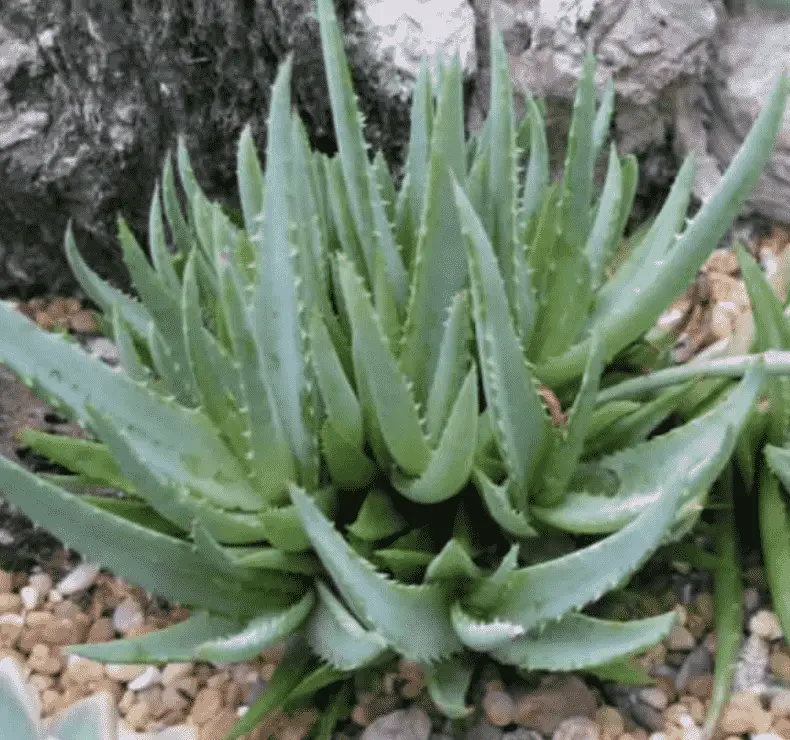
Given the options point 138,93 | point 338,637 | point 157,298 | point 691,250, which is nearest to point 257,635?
point 338,637

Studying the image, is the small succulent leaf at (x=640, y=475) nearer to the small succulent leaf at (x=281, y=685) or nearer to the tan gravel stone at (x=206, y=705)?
the small succulent leaf at (x=281, y=685)

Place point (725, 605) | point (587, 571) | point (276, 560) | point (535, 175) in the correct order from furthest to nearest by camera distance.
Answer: point (535, 175), point (725, 605), point (276, 560), point (587, 571)

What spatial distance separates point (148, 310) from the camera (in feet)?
4.89

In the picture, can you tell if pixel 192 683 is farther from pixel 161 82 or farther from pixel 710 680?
pixel 161 82

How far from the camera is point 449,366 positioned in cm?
124

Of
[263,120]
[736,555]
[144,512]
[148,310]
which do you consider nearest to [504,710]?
[736,555]

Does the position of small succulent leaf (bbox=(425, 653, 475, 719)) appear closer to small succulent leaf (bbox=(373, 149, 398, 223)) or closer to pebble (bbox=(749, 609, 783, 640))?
pebble (bbox=(749, 609, 783, 640))

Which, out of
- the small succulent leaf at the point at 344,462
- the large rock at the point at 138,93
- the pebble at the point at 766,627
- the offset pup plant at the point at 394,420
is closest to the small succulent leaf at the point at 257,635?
the offset pup plant at the point at 394,420

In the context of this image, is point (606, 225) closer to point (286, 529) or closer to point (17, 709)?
point (286, 529)

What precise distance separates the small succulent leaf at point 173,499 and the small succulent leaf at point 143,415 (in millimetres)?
20

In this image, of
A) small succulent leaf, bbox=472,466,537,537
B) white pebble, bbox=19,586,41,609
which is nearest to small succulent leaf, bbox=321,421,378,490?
small succulent leaf, bbox=472,466,537,537

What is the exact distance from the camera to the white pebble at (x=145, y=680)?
1.45 meters

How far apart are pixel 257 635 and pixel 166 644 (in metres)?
0.11

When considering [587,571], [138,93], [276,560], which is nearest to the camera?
[587,571]
